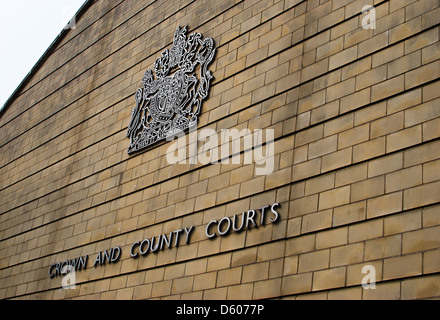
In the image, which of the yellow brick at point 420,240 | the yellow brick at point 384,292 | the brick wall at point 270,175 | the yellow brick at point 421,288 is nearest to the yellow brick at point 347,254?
the brick wall at point 270,175

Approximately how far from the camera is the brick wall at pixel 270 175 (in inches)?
298

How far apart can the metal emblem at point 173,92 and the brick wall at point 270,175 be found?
0.24 m

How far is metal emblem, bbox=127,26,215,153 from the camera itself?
11.4m

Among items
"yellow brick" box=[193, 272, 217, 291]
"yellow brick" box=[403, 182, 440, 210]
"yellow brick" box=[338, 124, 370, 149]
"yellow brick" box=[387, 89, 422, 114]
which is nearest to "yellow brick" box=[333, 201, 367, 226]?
"yellow brick" box=[403, 182, 440, 210]

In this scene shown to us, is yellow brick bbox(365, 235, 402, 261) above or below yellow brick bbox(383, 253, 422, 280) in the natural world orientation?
above

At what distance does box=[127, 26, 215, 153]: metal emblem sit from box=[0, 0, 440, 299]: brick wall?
0.79 ft

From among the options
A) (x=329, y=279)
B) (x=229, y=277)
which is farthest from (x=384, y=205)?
(x=229, y=277)

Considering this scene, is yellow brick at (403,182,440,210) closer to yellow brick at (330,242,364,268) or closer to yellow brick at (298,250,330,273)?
yellow brick at (330,242,364,268)

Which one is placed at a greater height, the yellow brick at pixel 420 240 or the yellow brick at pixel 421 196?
the yellow brick at pixel 421 196

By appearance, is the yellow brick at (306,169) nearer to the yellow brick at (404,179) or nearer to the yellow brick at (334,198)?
the yellow brick at (334,198)

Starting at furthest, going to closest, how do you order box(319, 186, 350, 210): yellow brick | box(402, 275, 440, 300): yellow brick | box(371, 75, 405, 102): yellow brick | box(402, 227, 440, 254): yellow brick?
box(371, 75, 405, 102): yellow brick, box(319, 186, 350, 210): yellow brick, box(402, 227, 440, 254): yellow brick, box(402, 275, 440, 300): yellow brick

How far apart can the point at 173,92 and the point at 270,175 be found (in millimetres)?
3456

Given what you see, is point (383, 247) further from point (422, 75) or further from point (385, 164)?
point (422, 75)

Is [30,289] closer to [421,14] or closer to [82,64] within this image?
[82,64]
